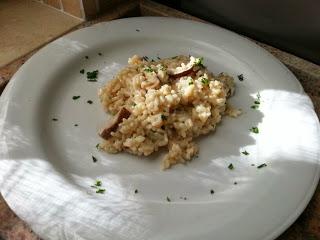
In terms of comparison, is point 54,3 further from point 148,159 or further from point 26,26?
point 148,159

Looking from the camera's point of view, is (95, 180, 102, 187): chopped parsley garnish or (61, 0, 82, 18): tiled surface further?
(61, 0, 82, 18): tiled surface

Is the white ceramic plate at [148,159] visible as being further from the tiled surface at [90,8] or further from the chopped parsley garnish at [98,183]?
the tiled surface at [90,8]

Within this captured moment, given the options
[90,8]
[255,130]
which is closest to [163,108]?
[255,130]

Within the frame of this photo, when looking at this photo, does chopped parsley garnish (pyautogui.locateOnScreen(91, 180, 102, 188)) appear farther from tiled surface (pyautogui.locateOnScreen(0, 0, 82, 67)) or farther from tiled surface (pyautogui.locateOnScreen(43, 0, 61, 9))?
tiled surface (pyautogui.locateOnScreen(43, 0, 61, 9))

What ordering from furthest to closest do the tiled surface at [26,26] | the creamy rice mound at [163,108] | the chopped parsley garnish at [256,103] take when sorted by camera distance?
the tiled surface at [26,26] < the chopped parsley garnish at [256,103] < the creamy rice mound at [163,108]

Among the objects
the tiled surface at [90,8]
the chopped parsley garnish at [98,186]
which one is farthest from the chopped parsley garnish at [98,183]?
the tiled surface at [90,8]

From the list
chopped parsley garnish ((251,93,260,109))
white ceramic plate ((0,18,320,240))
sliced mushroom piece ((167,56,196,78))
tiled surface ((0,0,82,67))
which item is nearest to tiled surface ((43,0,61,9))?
tiled surface ((0,0,82,67))
